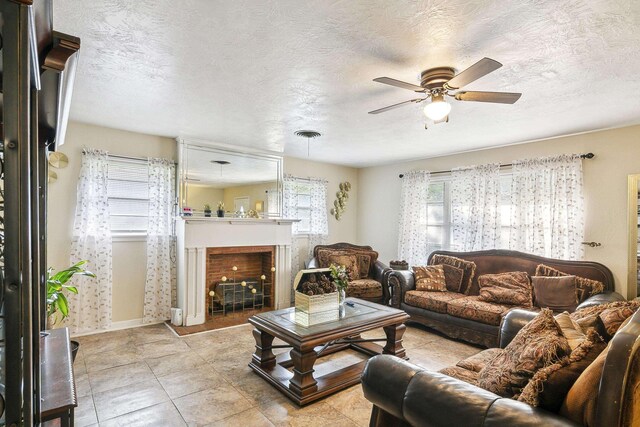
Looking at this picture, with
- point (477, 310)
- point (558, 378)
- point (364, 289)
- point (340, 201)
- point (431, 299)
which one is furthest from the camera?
point (340, 201)

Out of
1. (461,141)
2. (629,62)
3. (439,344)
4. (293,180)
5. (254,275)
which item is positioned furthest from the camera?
(293,180)

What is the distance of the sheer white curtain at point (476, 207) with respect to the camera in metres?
4.62

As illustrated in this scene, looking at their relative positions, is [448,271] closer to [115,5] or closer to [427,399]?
[427,399]

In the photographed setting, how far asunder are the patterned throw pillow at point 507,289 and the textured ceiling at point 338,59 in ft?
5.76

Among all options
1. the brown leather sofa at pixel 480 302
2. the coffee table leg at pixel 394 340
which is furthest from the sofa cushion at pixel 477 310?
the coffee table leg at pixel 394 340

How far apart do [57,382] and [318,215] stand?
4.74 meters

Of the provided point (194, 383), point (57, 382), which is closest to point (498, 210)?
point (194, 383)

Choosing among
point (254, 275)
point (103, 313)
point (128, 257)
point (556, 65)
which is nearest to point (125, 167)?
point (128, 257)

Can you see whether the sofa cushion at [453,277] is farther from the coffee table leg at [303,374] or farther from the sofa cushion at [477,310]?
the coffee table leg at [303,374]

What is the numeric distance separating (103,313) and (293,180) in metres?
3.26

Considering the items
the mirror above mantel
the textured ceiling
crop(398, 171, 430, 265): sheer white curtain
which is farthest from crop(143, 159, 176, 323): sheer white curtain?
crop(398, 171, 430, 265): sheer white curtain

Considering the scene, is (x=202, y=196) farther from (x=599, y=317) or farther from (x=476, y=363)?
Result: (x=599, y=317)

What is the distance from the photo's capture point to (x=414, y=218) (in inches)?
220

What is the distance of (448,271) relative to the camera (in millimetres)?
4531
